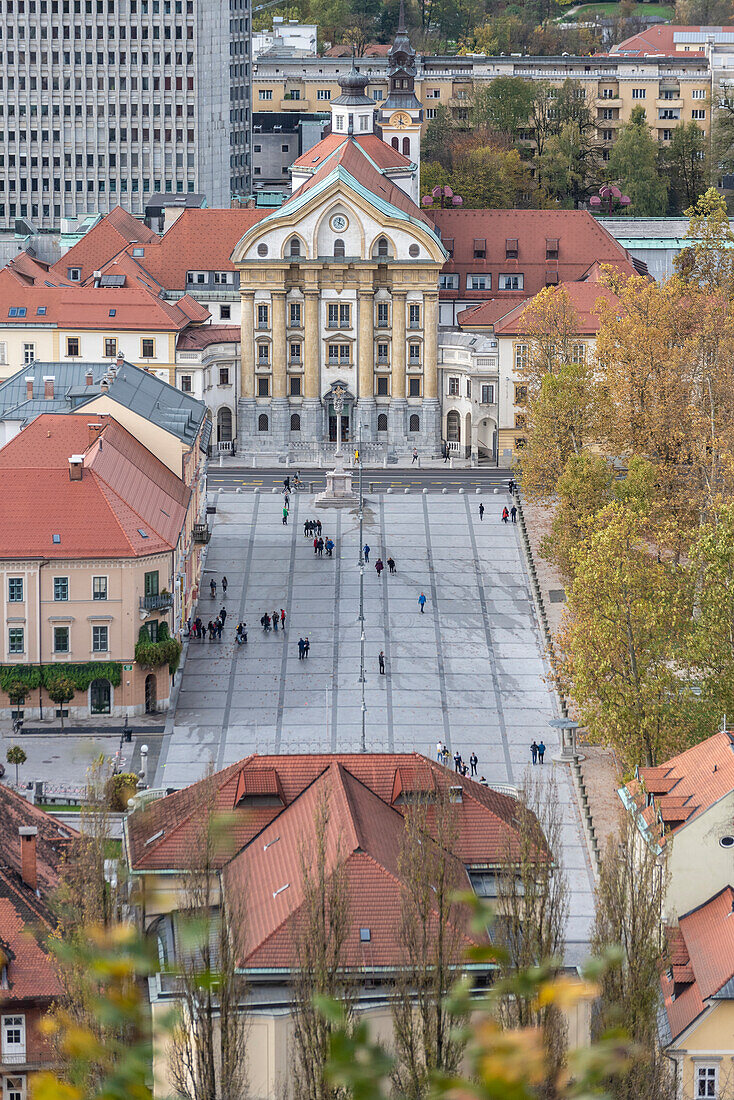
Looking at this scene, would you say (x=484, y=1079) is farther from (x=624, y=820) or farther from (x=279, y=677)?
(x=279, y=677)

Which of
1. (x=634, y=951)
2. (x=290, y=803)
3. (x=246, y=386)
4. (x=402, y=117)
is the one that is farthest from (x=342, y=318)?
(x=634, y=951)

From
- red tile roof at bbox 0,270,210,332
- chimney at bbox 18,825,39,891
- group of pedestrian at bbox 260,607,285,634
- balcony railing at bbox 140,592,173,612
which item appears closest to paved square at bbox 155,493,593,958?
group of pedestrian at bbox 260,607,285,634

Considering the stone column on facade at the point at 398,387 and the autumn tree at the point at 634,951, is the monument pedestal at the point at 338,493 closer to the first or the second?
the stone column on facade at the point at 398,387

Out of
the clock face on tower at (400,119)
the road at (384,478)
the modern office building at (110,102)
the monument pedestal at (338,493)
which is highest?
the modern office building at (110,102)

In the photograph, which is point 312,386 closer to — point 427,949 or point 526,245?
point 526,245

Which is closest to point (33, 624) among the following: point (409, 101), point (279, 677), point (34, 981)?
point (279, 677)

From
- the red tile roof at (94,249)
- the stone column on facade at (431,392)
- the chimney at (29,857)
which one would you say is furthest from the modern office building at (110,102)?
the chimney at (29,857)
